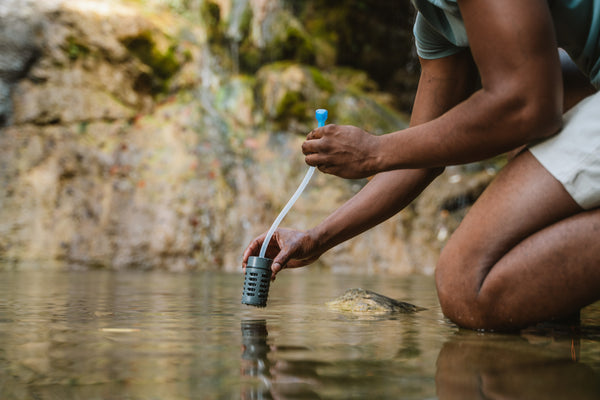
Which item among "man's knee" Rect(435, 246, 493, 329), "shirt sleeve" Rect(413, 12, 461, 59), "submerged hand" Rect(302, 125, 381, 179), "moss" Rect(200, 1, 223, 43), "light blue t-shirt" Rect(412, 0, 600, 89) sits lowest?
"man's knee" Rect(435, 246, 493, 329)

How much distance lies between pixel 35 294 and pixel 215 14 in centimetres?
598

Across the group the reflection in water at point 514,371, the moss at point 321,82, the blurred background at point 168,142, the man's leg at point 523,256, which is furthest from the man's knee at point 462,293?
the moss at point 321,82

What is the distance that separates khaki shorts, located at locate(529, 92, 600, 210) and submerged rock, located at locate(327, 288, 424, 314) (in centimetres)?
61

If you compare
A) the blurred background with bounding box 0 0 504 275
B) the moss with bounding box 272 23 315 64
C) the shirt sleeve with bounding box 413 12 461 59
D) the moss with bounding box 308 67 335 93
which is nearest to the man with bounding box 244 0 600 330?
the shirt sleeve with bounding box 413 12 461 59

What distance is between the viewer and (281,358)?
2.51ft

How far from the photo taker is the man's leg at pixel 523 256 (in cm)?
107

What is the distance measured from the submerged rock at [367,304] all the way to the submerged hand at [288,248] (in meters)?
0.22

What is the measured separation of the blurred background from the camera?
523cm

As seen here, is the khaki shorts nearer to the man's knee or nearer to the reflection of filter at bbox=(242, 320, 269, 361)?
the man's knee

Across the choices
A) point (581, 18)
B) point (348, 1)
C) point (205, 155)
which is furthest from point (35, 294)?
point (348, 1)

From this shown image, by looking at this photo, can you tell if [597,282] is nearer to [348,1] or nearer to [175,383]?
[175,383]

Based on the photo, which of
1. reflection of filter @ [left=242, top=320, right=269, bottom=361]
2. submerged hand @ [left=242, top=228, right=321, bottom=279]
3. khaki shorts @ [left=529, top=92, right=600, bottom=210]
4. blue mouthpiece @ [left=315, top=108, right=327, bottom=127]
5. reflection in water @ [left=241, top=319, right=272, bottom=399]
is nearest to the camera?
reflection in water @ [left=241, top=319, right=272, bottom=399]

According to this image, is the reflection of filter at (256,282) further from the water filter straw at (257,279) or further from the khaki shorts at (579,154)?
the khaki shorts at (579,154)

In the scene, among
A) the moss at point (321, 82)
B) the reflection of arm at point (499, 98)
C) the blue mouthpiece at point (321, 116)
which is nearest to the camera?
the reflection of arm at point (499, 98)
